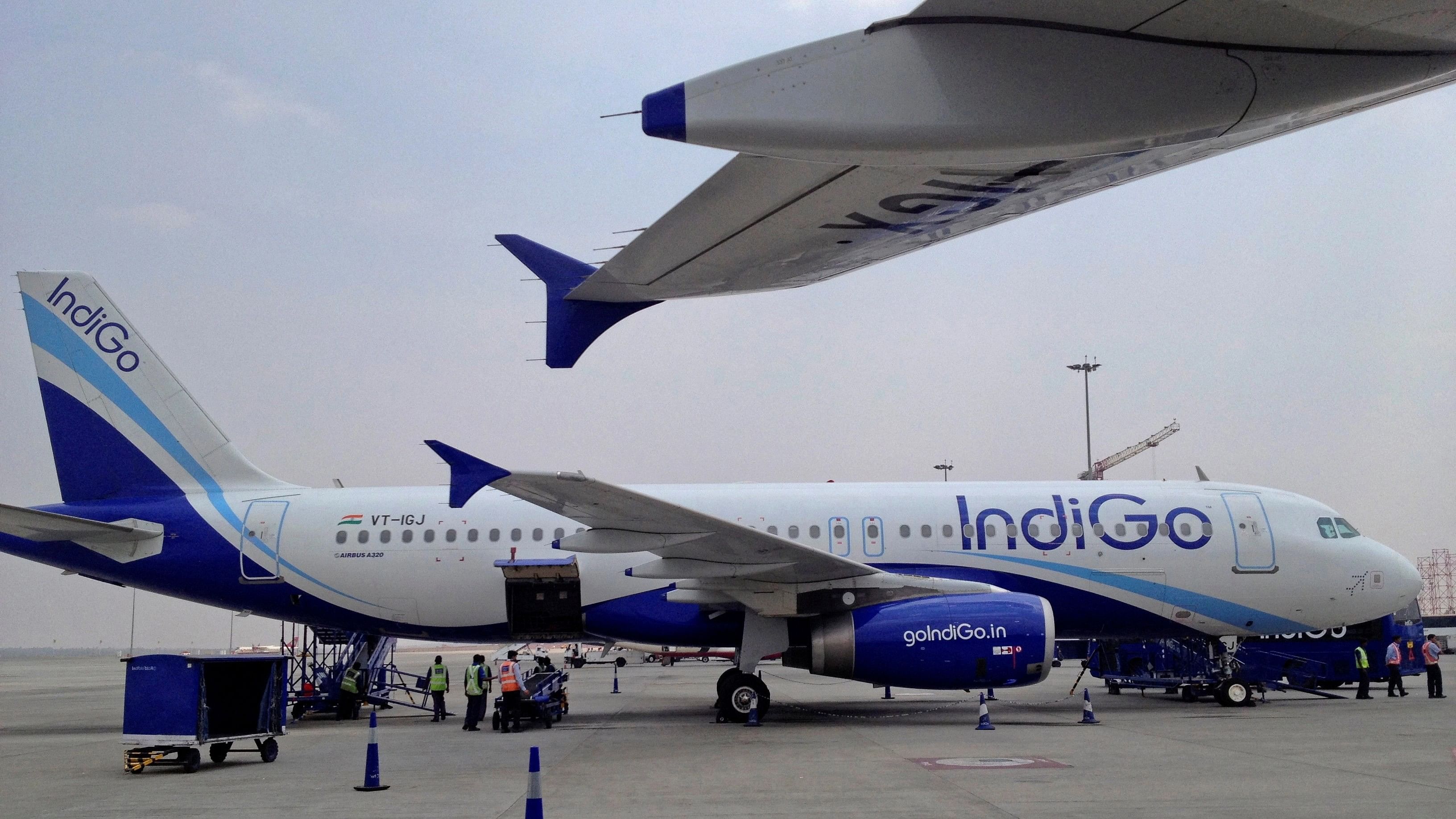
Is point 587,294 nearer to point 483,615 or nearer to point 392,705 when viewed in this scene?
point 483,615

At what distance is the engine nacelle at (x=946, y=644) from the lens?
44.6 ft

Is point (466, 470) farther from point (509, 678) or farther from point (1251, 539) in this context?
point (1251, 539)

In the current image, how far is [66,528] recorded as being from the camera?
51.2ft

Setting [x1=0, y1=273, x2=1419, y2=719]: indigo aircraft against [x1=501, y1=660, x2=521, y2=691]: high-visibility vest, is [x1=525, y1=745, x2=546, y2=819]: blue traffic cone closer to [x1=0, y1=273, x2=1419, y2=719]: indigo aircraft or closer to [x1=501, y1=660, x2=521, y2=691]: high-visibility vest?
[x1=0, y1=273, x2=1419, y2=719]: indigo aircraft

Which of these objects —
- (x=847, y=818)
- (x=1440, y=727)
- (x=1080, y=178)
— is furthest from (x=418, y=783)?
(x=1440, y=727)

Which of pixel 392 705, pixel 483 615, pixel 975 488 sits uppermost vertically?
pixel 975 488

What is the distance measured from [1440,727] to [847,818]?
9523 mm

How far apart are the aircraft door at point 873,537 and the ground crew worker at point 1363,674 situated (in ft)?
29.7

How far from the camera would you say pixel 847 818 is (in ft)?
24.1

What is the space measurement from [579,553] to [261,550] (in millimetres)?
5170

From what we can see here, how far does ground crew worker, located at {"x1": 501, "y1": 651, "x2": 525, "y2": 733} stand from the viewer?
1465 cm

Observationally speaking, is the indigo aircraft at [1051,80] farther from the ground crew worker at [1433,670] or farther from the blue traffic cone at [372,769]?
the ground crew worker at [1433,670]

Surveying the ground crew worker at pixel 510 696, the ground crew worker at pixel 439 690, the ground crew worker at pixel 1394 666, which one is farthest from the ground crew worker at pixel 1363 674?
the ground crew worker at pixel 439 690

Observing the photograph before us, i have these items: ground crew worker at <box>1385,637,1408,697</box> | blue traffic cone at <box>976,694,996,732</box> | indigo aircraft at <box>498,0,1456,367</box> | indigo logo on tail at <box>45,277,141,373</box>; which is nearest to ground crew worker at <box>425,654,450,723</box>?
indigo logo on tail at <box>45,277,141,373</box>
